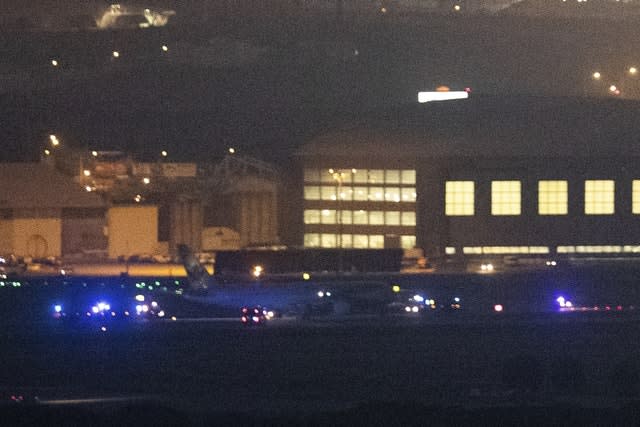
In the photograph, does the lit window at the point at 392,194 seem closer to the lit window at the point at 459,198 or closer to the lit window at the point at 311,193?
the lit window at the point at 459,198

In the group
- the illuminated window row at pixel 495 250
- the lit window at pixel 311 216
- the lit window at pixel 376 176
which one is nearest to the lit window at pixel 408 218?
the lit window at pixel 376 176

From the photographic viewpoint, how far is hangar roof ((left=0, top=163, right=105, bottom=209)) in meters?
35.3

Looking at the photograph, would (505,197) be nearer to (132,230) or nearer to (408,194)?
(408,194)

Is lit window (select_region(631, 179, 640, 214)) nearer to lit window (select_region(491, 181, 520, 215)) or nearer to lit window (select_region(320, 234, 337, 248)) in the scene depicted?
lit window (select_region(491, 181, 520, 215))

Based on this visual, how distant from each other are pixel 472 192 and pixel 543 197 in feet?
6.36

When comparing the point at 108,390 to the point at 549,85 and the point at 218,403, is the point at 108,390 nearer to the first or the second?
the point at 218,403

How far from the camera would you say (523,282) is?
91.2 ft

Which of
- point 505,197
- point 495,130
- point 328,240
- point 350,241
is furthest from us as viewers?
point 495,130

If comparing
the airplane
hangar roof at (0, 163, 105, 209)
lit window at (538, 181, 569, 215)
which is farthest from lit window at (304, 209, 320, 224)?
the airplane

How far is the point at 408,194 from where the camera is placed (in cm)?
3538

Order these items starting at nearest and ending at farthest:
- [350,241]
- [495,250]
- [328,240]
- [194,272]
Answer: [194,272] → [495,250] → [350,241] → [328,240]

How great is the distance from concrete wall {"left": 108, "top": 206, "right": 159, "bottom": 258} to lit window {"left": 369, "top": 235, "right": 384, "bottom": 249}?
232 inches

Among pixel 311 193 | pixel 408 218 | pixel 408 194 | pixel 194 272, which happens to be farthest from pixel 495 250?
pixel 194 272

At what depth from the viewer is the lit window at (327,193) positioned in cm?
3547
